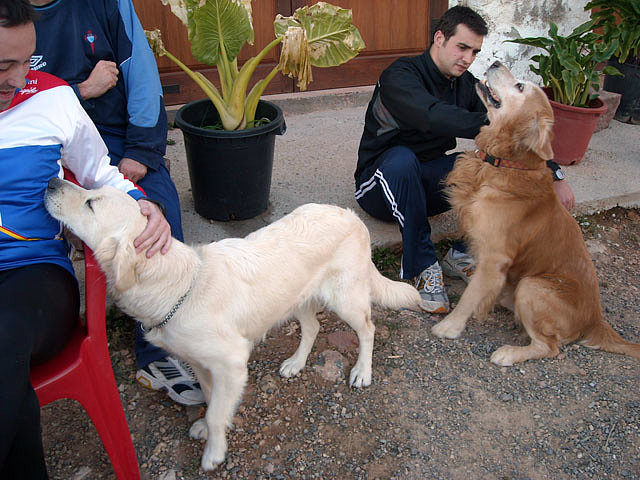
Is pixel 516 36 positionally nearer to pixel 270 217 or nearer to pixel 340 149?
pixel 340 149

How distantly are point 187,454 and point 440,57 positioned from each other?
102 inches

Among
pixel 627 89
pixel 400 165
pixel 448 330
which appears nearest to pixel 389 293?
pixel 448 330

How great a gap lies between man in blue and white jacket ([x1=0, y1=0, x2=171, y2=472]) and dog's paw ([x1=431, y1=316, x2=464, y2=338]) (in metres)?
1.73

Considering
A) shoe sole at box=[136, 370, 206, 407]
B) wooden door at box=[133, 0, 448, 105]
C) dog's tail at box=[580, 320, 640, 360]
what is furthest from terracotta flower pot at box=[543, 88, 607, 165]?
shoe sole at box=[136, 370, 206, 407]

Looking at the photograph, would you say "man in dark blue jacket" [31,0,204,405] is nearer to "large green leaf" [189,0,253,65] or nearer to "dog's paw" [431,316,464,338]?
"large green leaf" [189,0,253,65]

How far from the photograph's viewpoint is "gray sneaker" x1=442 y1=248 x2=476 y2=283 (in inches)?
134

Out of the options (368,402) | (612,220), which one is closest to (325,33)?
(368,402)

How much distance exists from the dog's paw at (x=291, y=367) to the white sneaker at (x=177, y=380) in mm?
437

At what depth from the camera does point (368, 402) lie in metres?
2.54

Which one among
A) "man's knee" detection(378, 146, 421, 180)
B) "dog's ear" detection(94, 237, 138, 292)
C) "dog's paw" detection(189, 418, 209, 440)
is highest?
"dog's ear" detection(94, 237, 138, 292)

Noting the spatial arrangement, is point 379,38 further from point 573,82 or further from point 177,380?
point 177,380

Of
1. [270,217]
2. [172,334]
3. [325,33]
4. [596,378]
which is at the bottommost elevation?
[596,378]

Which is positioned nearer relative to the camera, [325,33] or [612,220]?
[325,33]

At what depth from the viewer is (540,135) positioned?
104 inches
